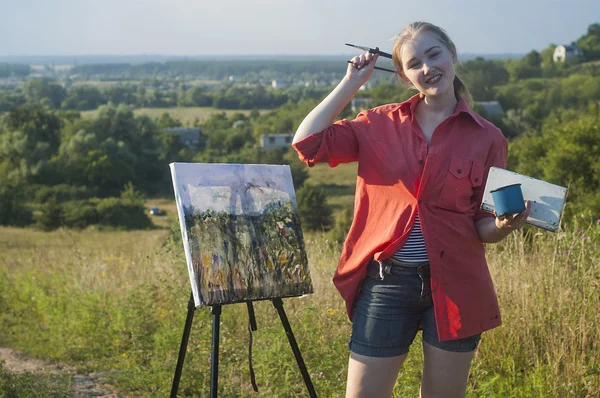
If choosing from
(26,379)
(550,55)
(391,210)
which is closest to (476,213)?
(391,210)

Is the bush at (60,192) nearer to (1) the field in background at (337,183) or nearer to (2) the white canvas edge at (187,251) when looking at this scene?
(1) the field in background at (337,183)

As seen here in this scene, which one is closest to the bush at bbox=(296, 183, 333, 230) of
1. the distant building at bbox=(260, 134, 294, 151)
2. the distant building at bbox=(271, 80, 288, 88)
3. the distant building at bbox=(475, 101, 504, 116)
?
the distant building at bbox=(475, 101, 504, 116)

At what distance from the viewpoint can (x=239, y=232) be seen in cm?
288

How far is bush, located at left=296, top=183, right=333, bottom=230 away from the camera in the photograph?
109 feet

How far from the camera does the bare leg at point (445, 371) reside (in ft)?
7.43

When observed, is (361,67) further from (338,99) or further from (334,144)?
(334,144)

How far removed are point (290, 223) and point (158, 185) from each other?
6144cm

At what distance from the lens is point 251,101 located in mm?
122438

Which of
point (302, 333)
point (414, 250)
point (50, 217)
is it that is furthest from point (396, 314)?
point (50, 217)

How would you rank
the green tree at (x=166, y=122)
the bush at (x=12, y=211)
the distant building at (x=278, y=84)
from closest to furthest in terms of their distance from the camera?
the bush at (x=12, y=211) → the green tree at (x=166, y=122) → the distant building at (x=278, y=84)

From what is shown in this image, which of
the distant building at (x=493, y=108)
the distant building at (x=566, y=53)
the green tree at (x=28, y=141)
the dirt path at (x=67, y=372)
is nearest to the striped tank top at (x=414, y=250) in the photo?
the dirt path at (x=67, y=372)

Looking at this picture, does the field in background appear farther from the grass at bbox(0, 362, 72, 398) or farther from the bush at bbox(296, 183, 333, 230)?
the grass at bbox(0, 362, 72, 398)

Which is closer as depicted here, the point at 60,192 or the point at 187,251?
the point at 187,251

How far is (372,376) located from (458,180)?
70 centimetres
